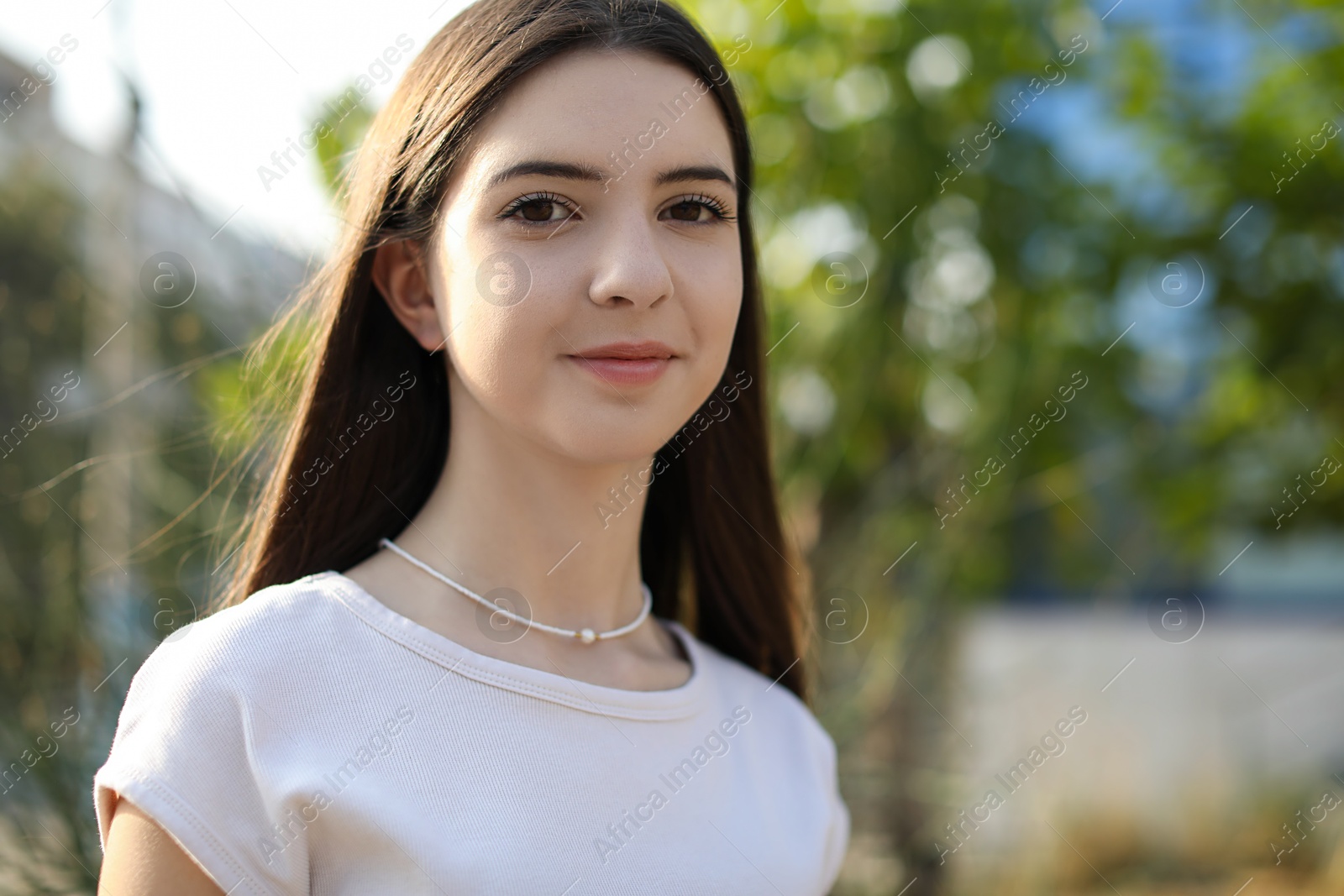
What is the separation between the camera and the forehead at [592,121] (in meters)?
1.27

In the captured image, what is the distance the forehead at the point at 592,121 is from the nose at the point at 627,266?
63 mm

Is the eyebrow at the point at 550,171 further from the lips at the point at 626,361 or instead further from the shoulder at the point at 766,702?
the shoulder at the point at 766,702

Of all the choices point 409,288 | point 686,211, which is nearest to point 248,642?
point 409,288

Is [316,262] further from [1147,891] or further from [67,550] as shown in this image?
[1147,891]

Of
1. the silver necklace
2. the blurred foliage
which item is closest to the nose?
the silver necklace

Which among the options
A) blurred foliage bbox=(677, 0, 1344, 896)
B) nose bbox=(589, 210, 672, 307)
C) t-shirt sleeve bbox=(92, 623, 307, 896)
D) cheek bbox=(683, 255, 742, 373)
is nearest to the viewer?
t-shirt sleeve bbox=(92, 623, 307, 896)

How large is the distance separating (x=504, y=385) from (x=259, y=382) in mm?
1211

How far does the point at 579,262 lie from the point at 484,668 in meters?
0.51

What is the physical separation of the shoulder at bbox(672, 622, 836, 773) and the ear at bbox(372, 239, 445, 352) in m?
0.66

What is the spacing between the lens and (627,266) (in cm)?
124

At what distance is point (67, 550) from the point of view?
2.29 metres

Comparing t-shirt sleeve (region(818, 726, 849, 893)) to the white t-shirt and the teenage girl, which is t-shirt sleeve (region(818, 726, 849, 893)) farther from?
the white t-shirt

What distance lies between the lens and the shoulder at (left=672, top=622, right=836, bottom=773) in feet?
5.53

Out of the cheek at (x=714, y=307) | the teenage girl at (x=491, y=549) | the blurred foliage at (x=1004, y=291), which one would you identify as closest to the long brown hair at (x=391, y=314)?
the teenage girl at (x=491, y=549)
